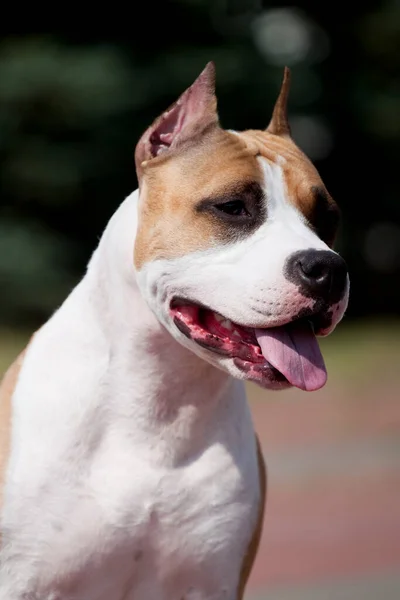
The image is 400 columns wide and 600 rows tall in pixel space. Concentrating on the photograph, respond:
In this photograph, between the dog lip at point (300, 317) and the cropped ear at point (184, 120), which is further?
the cropped ear at point (184, 120)

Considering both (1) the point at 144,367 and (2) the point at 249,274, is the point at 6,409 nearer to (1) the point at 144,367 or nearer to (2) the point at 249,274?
(1) the point at 144,367

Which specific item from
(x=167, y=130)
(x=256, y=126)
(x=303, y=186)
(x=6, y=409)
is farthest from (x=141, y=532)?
(x=256, y=126)

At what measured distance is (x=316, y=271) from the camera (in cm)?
365

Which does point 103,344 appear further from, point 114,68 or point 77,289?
point 114,68

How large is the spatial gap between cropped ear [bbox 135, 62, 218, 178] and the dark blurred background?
5.60 metres

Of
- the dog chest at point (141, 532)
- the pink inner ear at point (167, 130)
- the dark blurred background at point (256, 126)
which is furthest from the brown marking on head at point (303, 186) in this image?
the dark blurred background at point (256, 126)

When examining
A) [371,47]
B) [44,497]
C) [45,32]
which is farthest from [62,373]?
[371,47]

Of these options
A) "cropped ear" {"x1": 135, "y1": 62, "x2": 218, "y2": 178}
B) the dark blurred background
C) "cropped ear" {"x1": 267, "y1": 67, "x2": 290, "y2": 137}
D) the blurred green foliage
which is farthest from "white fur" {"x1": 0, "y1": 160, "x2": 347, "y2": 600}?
the blurred green foliage

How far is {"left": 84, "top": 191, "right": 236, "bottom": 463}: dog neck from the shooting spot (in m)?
4.00

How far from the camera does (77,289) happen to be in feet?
13.9

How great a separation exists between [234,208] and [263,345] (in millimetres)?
474

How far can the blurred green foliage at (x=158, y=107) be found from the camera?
16.3 m

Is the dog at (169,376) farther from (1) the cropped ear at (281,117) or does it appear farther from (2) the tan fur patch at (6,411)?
(1) the cropped ear at (281,117)

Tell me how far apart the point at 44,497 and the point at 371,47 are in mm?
16850
